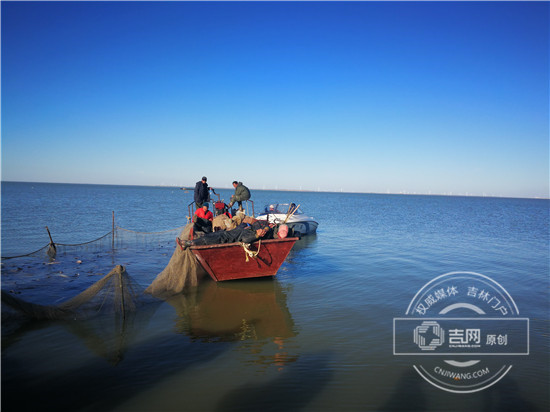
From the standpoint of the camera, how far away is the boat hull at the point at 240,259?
9.46 metres

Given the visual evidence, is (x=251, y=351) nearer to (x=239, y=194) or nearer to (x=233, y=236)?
(x=233, y=236)

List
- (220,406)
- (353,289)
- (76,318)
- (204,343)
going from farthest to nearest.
→ (353,289) → (76,318) → (204,343) → (220,406)

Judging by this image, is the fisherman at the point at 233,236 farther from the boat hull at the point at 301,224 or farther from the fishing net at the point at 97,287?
the boat hull at the point at 301,224

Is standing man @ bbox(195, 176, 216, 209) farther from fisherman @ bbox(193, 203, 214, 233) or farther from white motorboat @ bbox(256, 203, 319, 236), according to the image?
white motorboat @ bbox(256, 203, 319, 236)

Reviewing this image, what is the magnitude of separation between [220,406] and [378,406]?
2238 mm

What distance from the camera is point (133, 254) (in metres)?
14.8

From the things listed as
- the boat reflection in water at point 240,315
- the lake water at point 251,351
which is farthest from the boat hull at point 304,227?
the boat reflection in water at point 240,315

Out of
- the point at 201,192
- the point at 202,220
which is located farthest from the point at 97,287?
the point at 201,192

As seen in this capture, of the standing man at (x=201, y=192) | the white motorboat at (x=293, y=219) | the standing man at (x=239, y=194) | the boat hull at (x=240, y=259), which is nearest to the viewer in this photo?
the boat hull at (x=240, y=259)

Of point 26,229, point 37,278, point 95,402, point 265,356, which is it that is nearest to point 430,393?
point 265,356

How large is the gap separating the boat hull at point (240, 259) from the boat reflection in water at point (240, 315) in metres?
0.45

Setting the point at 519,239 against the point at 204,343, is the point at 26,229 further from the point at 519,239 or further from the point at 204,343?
the point at 519,239

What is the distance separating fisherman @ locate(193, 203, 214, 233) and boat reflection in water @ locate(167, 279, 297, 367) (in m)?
1.81

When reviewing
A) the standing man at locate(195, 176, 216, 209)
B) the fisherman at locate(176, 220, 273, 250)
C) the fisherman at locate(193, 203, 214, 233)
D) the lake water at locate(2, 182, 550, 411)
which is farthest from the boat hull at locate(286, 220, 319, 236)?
the fisherman at locate(176, 220, 273, 250)
